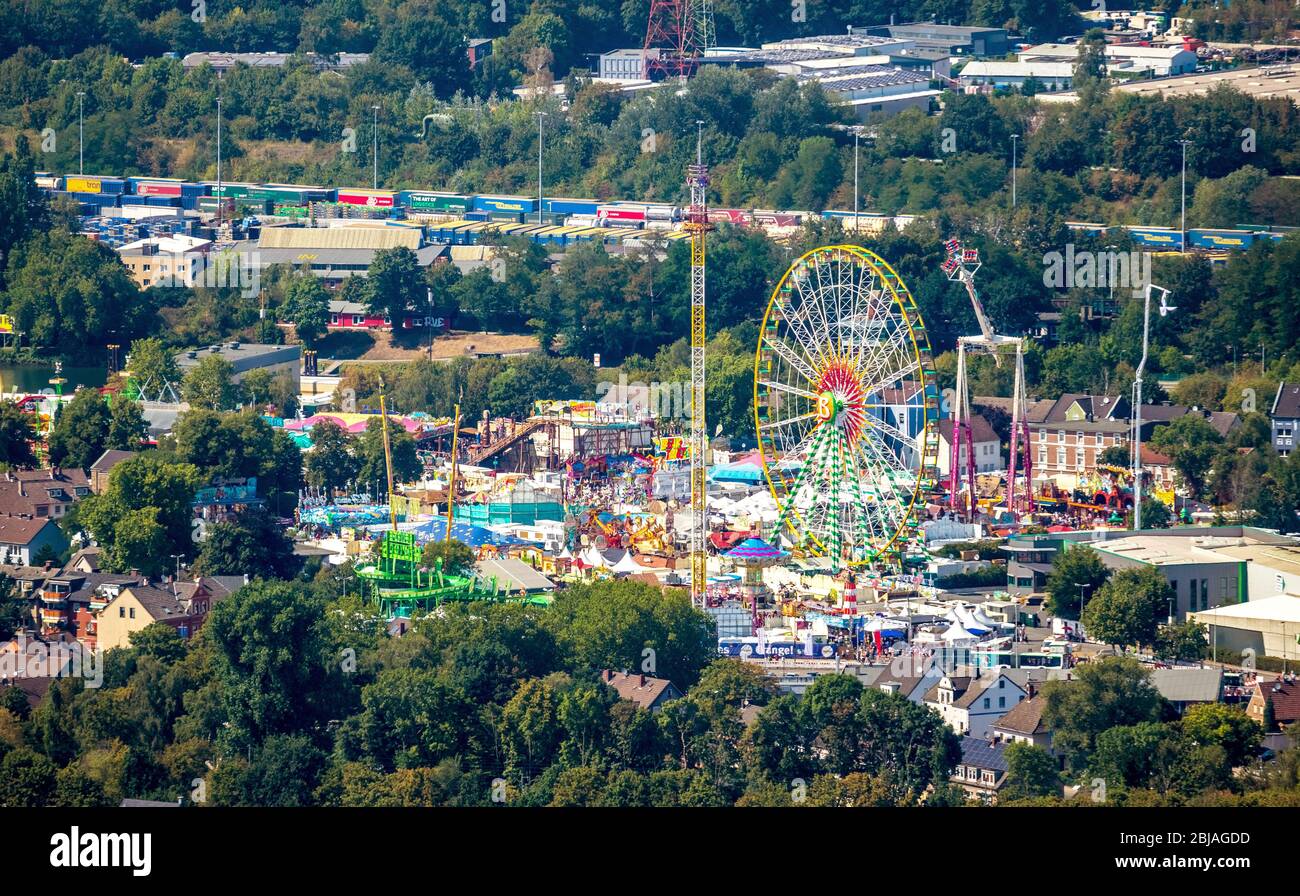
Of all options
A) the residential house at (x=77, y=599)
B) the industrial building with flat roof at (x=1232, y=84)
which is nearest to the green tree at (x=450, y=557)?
the residential house at (x=77, y=599)

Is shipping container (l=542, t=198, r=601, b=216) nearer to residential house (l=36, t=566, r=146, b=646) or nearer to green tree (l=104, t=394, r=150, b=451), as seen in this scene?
green tree (l=104, t=394, r=150, b=451)

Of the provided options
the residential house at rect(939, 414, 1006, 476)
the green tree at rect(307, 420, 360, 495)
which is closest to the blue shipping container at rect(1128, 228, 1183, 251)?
the residential house at rect(939, 414, 1006, 476)

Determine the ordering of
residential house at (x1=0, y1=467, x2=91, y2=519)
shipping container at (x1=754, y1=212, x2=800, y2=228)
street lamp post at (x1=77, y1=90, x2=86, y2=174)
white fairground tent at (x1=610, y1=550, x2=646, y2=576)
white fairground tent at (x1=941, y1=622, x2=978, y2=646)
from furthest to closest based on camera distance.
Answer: street lamp post at (x1=77, y1=90, x2=86, y2=174) → shipping container at (x1=754, y1=212, x2=800, y2=228) → residential house at (x1=0, y1=467, x2=91, y2=519) → white fairground tent at (x1=610, y1=550, x2=646, y2=576) → white fairground tent at (x1=941, y1=622, x2=978, y2=646)

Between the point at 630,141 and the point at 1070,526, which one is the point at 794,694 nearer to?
the point at 1070,526

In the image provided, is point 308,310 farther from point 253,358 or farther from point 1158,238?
point 1158,238

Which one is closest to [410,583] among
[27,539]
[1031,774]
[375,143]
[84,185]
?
[27,539]

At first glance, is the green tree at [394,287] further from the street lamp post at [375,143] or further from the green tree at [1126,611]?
the green tree at [1126,611]
